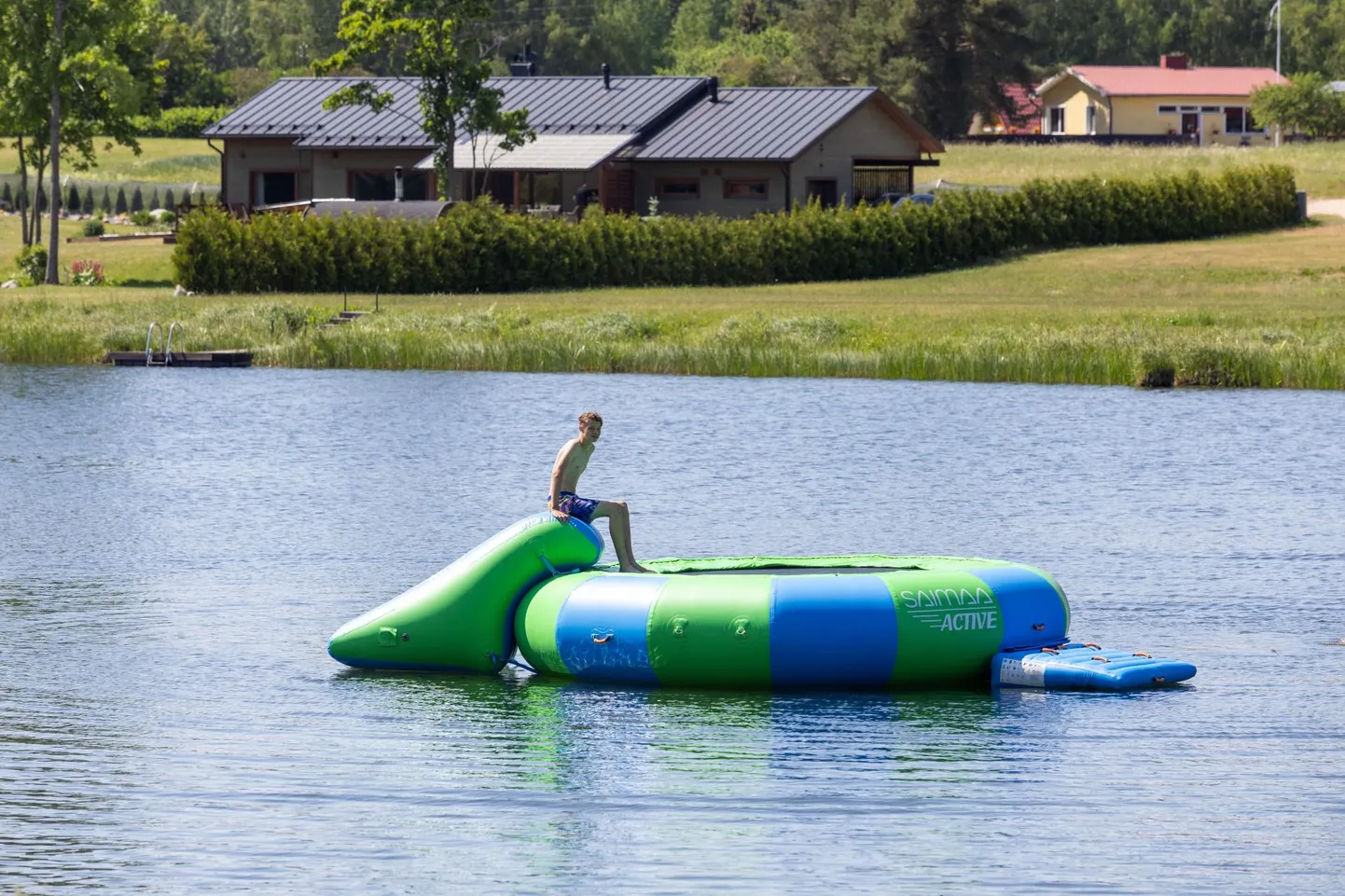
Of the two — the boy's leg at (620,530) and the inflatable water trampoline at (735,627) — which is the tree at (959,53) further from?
the inflatable water trampoline at (735,627)

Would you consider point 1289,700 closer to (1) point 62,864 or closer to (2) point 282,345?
(1) point 62,864

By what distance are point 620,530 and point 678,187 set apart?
51151mm

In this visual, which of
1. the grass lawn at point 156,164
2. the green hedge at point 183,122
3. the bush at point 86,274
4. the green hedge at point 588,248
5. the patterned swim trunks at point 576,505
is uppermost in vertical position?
the green hedge at point 183,122

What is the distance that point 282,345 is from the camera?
151 feet

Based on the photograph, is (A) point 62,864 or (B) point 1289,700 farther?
(B) point 1289,700

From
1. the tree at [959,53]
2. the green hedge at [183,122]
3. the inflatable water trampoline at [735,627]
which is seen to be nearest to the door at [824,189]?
the tree at [959,53]

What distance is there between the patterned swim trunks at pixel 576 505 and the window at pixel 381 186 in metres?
54.5

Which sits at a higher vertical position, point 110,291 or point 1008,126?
point 1008,126

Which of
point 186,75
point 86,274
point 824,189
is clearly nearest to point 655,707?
point 86,274

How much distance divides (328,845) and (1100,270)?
49.1 m

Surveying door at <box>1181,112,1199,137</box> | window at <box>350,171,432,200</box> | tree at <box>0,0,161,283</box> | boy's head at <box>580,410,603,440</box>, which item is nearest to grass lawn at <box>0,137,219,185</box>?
window at <box>350,171,432,200</box>

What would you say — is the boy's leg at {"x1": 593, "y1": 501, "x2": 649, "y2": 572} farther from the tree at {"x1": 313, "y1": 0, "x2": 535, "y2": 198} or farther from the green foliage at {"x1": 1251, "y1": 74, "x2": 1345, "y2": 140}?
the green foliage at {"x1": 1251, "y1": 74, "x2": 1345, "y2": 140}

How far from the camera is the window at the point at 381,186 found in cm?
7162

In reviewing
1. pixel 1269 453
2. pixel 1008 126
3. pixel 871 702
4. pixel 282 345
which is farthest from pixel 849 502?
pixel 1008 126
